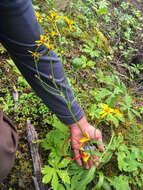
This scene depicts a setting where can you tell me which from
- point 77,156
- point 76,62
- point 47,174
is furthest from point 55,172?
point 76,62

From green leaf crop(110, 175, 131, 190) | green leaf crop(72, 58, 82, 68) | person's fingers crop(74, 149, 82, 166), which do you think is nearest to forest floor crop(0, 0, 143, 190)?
green leaf crop(72, 58, 82, 68)

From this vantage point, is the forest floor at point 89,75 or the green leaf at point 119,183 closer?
the green leaf at point 119,183

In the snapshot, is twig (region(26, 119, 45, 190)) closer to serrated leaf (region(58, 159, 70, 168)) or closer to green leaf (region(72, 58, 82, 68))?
serrated leaf (region(58, 159, 70, 168))

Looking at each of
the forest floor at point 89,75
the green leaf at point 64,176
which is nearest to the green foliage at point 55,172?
the green leaf at point 64,176

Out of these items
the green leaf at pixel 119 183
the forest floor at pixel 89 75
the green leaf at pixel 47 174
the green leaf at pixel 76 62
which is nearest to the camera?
the green leaf at pixel 47 174

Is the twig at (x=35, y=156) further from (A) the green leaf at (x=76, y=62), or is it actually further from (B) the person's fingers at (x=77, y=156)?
(A) the green leaf at (x=76, y=62)

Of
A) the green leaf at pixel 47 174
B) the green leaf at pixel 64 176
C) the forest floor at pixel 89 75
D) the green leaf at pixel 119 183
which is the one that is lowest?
the green leaf at pixel 119 183

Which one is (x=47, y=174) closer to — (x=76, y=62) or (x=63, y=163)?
(x=63, y=163)

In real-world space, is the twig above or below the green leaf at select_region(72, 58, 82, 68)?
below

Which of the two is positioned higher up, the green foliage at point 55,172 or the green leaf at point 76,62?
the green leaf at point 76,62

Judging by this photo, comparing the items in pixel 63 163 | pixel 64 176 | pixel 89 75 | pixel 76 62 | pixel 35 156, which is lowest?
pixel 64 176

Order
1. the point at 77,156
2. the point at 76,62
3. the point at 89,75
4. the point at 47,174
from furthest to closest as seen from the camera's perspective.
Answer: the point at 89,75, the point at 76,62, the point at 77,156, the point at 47,174

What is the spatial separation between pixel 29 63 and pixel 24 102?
0.84 m

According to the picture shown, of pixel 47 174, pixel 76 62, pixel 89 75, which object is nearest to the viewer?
pixel 47 174
